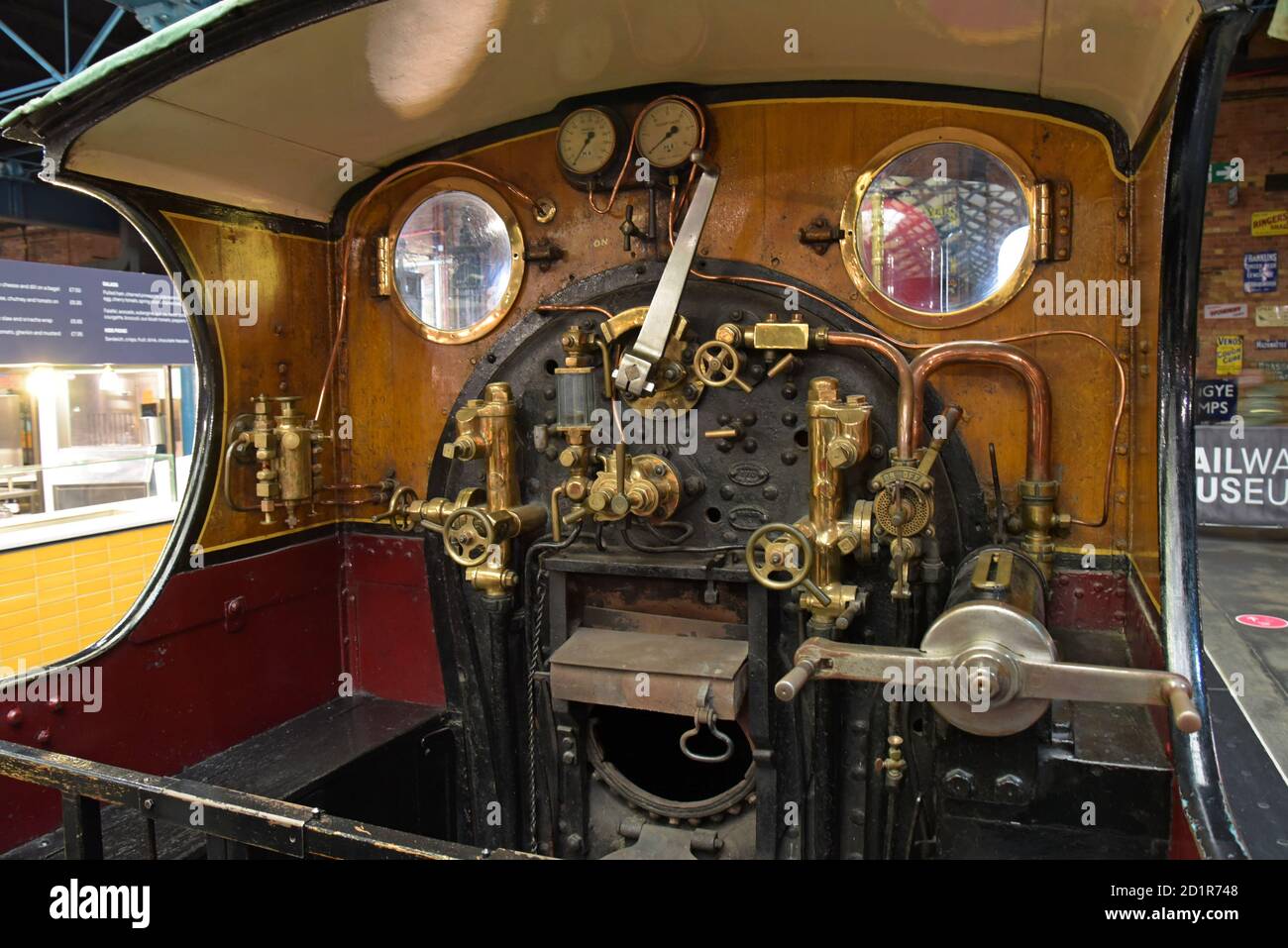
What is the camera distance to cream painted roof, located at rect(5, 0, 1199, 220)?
6.67ft

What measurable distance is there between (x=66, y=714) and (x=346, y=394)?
141cm

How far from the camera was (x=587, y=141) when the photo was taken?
286cm

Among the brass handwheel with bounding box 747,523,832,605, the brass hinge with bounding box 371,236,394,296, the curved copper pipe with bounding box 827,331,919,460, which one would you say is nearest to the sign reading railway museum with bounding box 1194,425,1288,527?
the curved copper pipe with bounding box 827,331,919,460

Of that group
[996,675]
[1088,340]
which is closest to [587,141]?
[1088,340]

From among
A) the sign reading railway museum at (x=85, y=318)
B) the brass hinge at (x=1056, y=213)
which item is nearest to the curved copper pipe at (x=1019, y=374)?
the brass hinge at (x=1056, y=213)

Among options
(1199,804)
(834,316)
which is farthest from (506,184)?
(1199,804)

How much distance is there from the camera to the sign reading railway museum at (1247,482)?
6.22m

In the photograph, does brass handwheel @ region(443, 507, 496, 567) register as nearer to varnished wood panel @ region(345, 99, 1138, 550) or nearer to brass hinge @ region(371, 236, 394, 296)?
varnished wood panel @ region(345, 99, 1138, 550)

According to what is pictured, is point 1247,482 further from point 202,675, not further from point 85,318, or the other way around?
point 85,318

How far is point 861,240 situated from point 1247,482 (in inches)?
203

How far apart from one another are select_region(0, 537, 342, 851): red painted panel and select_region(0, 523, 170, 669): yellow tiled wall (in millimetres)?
2436

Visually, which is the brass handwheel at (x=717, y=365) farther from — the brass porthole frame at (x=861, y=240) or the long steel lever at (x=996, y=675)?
the long steel lever at (x=996, y=675)

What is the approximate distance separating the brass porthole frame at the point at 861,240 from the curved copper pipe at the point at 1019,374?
0.43ft
